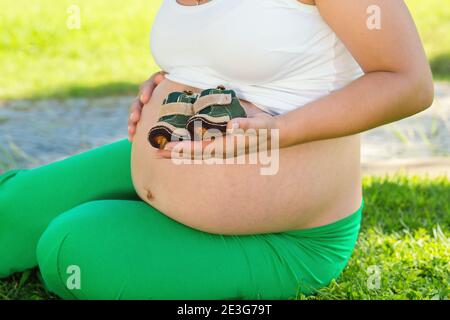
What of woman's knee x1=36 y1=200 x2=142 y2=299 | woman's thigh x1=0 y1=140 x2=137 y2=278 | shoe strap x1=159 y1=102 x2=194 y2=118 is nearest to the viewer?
shoe strap x1=159 y1=102 x2=194 y2=118

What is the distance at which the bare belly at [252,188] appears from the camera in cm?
204

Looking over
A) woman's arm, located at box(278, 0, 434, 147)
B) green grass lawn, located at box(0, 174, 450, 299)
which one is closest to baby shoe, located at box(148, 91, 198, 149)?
woman's arm, located at box(278, 0, 434, 147)

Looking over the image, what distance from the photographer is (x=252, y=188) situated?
80.4 inches

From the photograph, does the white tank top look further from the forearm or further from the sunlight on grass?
the sunlight on grass

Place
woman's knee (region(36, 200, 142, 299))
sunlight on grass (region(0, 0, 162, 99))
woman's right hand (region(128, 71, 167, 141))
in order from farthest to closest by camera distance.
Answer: sunlight on grass (region(0, 0, 162, 99)), woman's right hand (region(128, 71, 167, 141)), woman's knee (region(36, 200, 142, 299))

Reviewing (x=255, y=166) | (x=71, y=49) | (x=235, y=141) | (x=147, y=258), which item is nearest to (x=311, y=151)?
(x=255, y=166)

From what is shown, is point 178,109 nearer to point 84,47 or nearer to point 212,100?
point 212,100

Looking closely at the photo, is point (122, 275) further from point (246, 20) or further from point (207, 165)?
point (246, 20)

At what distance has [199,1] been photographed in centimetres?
216

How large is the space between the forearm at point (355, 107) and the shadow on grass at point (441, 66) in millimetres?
5875

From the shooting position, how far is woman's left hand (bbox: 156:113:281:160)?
187 cm

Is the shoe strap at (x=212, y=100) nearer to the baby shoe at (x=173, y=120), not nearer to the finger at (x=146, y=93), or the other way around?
the baby shoe at (x=173, y=120)

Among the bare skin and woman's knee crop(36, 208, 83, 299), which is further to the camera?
woman's knee crop(36, 208, 83, 299)

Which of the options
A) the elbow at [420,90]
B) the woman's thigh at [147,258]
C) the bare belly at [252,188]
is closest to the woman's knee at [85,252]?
the woman's thigh at [147,258]
